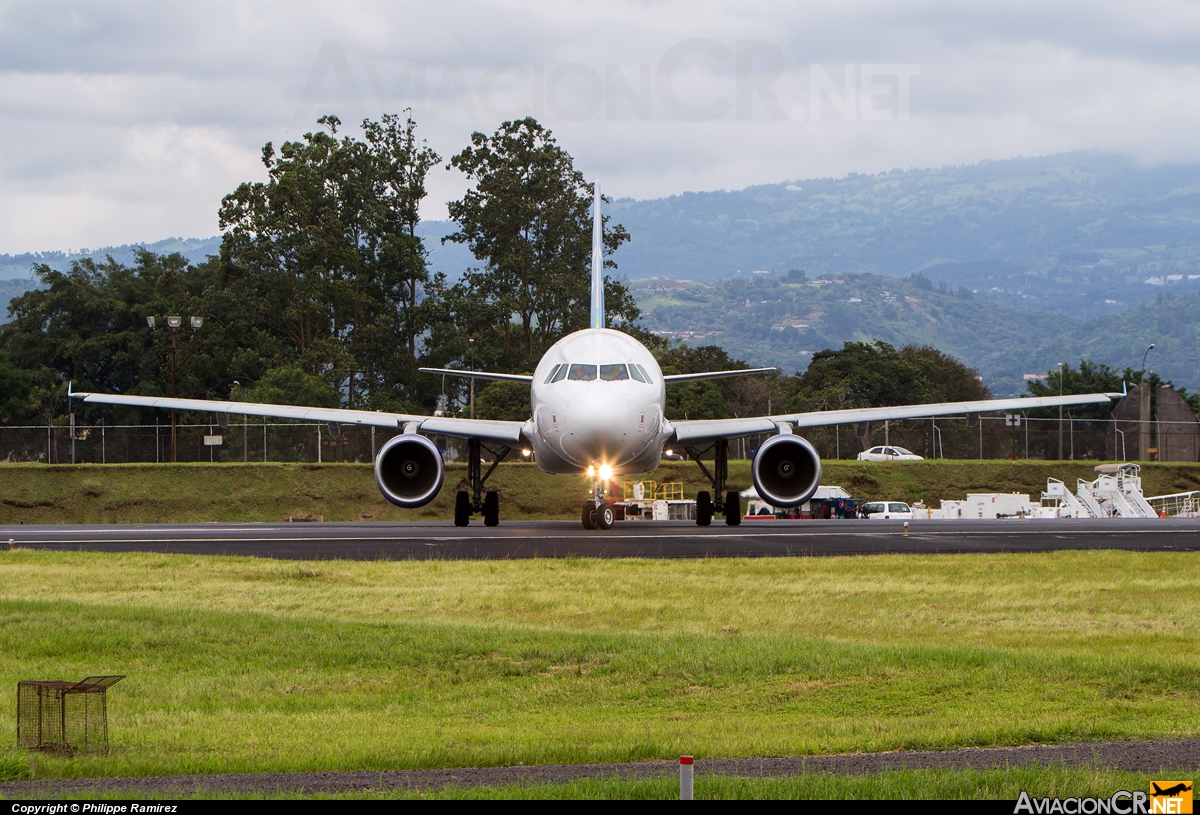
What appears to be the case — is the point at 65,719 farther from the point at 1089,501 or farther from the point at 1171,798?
the point at 1089,501

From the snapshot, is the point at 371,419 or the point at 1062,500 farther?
the point at 1062,500

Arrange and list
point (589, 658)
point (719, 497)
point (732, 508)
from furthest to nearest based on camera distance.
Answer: point (732, 508) → point (719, 497) → point (589, 658)

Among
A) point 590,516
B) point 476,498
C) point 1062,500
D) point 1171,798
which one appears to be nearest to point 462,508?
point 476,498

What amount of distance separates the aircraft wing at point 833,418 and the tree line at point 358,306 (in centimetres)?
4468

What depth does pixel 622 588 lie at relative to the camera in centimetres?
1992

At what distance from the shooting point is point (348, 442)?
197 feet

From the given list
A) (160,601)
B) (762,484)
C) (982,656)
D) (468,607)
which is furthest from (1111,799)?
(762,484)

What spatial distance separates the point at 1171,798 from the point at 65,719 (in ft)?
26.1


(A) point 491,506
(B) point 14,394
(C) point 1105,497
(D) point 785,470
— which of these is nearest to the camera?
(D) point 785,470

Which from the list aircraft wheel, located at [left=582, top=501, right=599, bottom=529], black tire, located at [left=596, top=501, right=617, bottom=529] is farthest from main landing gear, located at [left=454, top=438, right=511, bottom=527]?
black tire, located at [left=596, top=501, right=617, bottom=529]

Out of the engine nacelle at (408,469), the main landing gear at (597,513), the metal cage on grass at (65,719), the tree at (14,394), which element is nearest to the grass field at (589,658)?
the metal cage on grass at (65,719)

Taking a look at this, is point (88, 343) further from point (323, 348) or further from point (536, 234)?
point (536, 234)

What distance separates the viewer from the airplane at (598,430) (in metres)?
27.5
